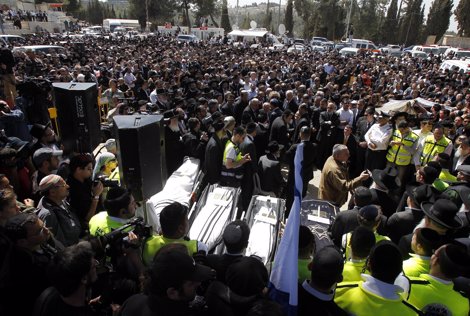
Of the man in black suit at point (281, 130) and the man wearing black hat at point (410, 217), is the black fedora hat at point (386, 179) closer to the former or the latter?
the man wearing black hat at point (410, 217)

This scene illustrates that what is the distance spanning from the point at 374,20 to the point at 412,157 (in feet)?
210

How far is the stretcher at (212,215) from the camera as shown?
3.59 metres

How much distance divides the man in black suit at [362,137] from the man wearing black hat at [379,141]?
0.22m

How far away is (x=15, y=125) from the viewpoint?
19.3 feet

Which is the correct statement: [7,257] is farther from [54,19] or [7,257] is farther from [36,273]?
[54,19]

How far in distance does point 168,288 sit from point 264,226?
1.86 meters

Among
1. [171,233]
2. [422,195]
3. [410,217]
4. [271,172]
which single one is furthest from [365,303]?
[271,172]

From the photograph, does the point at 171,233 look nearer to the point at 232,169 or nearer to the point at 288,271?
the point at 288,271

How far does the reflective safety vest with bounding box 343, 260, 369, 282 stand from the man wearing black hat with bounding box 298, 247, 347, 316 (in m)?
0.42

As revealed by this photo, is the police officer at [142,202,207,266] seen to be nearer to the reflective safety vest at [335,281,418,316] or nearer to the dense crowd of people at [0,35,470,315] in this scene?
the dense crowd of people at [0,35,470,315]

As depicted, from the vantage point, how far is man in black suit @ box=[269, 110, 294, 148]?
677cm

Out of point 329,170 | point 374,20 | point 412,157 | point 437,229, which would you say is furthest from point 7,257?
point 374,20

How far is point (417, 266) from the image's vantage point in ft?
8.77

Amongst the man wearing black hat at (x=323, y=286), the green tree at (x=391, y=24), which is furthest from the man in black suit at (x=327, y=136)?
the green tree at (x=391, y=24)
